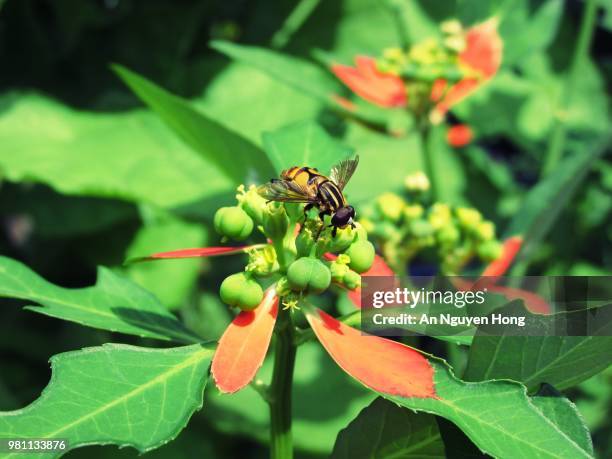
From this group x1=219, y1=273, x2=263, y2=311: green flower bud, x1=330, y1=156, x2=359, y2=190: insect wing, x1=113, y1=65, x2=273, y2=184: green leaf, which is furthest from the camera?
x1=113, y1=65, x2=273, y2=184: green leaf

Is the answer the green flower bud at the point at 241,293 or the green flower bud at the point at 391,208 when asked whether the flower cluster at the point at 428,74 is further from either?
the green flower bud at the point at 241,293

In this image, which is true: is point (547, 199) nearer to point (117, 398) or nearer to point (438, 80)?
point (438, 80)

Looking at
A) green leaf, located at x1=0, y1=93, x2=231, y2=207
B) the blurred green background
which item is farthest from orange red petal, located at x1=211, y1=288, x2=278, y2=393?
green leaf, located at x1=0, y1=93, x2=231, y2=207

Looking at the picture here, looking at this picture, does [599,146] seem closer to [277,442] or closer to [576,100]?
[277,442]

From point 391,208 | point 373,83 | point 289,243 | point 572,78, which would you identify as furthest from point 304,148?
point 572,78

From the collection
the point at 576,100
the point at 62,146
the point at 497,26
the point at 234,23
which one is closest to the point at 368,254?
the point at 497,26

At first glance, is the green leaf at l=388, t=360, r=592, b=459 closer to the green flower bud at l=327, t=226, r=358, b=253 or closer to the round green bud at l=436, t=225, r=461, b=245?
the green flower bud at l=327, t=226, r=358, b=253
